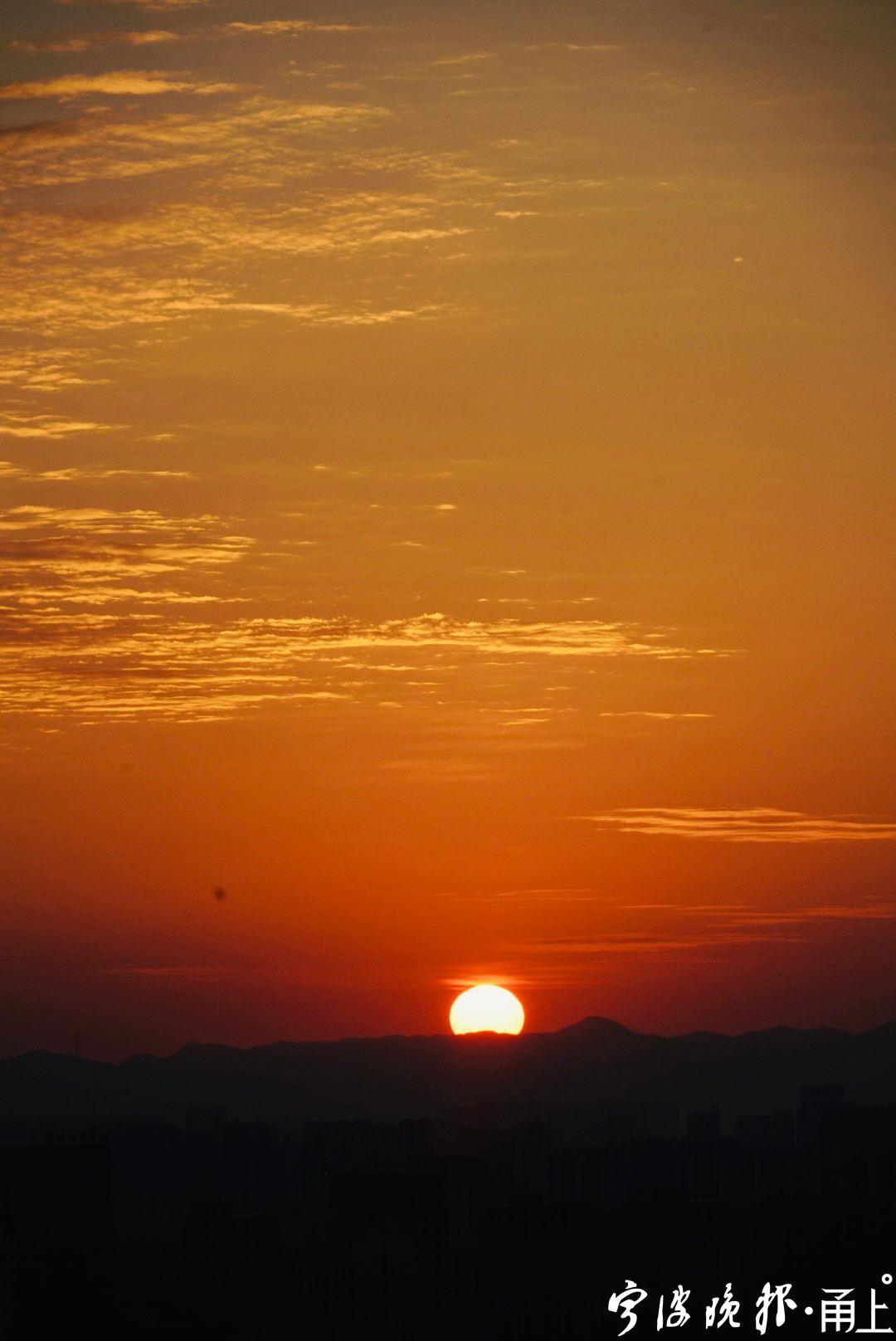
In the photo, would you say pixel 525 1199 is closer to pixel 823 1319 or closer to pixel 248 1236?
pixel 248 1236

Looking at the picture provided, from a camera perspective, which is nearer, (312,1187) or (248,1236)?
(248,1236)

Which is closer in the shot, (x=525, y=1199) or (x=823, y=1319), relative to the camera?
(x=823, y=1319)

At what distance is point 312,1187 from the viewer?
169m

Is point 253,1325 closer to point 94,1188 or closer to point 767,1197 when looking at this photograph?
point 94,1188

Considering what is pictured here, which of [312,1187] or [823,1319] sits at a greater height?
[312,1187]

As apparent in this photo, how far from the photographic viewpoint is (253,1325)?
12925 centimetres

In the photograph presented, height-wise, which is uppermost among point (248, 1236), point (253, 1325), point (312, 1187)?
point (312, 1187)

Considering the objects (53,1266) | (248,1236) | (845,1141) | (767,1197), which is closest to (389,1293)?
(248,1236)

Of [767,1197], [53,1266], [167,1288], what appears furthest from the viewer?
[767,1197]

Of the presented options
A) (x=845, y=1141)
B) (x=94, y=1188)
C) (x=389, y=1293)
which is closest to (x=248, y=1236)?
(x=389, y=1293)

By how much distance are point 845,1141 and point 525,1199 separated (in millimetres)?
50721

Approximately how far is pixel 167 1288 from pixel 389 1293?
17.6 metres

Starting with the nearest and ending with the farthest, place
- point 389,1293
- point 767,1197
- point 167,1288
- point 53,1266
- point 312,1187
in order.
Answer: point 53,1266
point 167,1288
point 389,1293
point 767,1197
point 312,1187

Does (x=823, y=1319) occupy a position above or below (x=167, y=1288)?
below
